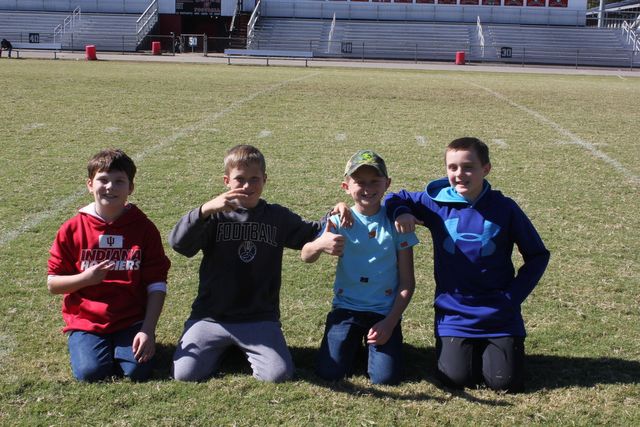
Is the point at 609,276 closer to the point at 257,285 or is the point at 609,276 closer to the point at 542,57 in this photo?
the point at 257,285

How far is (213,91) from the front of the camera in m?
16.3

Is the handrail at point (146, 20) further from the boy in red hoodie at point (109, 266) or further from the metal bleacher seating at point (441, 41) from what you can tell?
the boy in red hoodie at point (109, 266)

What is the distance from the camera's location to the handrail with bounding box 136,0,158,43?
43147mm

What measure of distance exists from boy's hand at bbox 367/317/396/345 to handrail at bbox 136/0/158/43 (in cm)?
4058

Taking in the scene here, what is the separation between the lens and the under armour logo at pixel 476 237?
11.5 ft

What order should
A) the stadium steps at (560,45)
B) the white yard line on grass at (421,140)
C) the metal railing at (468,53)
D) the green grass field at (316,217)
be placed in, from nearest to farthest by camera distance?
the green grass field at (316,217) < the white yard line on grass at (421,140) < the metal railing at (468,53) < the stadium steps at (560,45)

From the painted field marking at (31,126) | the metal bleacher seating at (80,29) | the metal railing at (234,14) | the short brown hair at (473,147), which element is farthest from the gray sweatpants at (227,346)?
the metal railing at (234,14)

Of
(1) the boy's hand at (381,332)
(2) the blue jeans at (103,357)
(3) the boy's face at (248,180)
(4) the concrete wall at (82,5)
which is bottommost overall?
(2) the blue jeans at (103,357)

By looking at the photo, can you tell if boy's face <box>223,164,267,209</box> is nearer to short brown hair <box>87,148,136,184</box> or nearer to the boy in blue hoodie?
short brown hair <box>87,148,136,184</box>

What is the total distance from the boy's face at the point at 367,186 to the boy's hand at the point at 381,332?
539mm

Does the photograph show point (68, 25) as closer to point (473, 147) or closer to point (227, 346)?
point (227, 346)

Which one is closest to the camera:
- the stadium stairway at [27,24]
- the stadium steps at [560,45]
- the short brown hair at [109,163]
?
the short brown hair at [109,163]

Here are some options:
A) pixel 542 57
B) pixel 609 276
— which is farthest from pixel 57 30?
pixel 609 276

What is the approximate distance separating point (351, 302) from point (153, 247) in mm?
969
